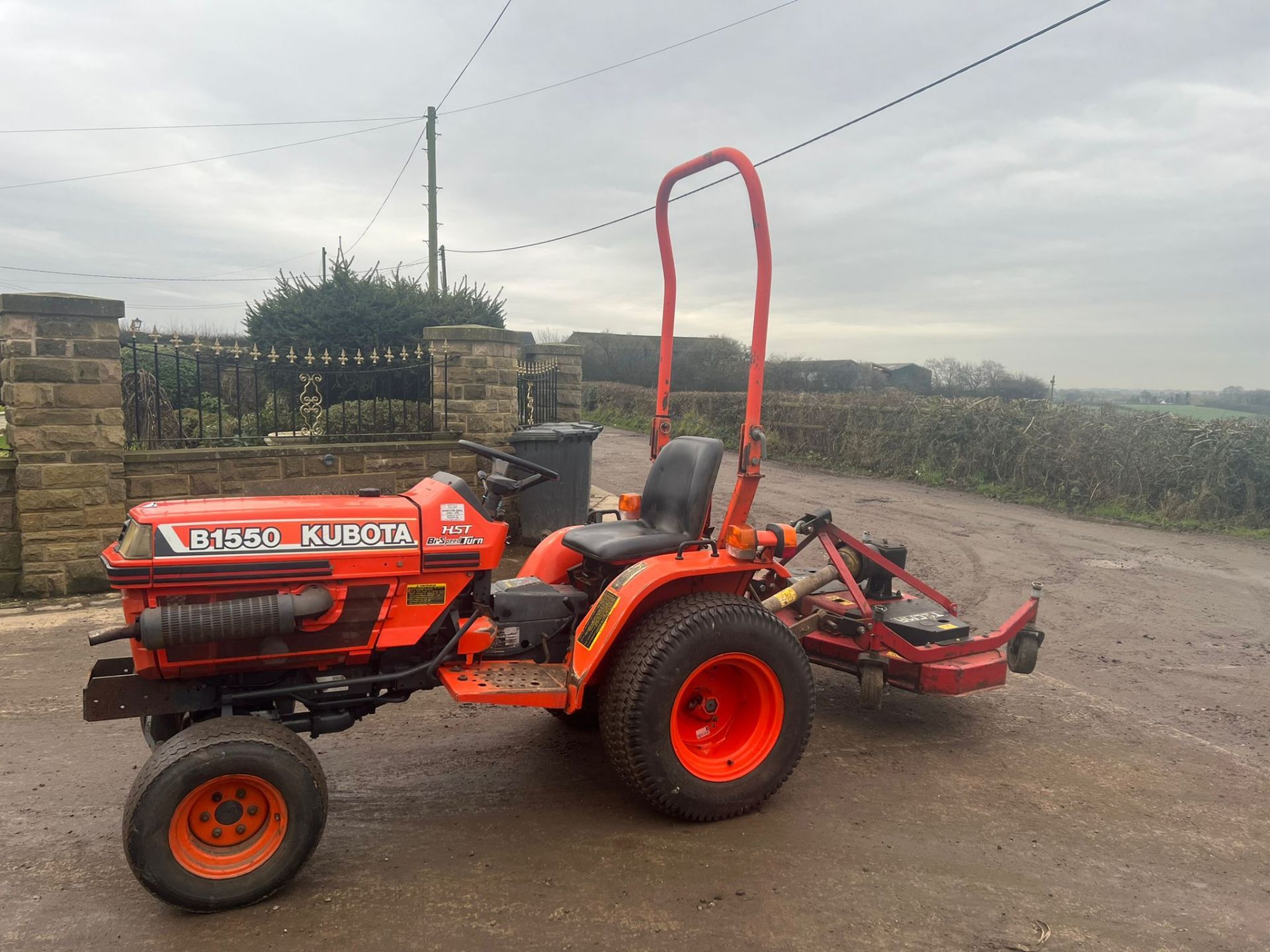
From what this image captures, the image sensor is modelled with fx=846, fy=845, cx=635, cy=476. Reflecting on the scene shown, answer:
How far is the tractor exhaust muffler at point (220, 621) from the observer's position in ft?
8.48

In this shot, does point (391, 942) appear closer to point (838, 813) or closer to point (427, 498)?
point (427, 498)

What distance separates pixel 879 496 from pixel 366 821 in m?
9.85

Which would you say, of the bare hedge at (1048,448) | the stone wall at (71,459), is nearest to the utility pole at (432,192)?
the bare hedge at (1048,448)

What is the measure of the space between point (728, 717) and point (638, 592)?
739 mm

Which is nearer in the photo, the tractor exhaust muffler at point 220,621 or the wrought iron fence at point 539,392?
the tractor exhaust muffler at point 220,621

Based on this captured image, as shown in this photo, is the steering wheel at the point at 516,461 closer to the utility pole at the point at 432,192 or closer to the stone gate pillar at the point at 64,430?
the stone gate pillar at the point at 64,430

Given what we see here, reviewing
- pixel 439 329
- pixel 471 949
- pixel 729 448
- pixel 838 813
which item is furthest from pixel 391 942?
pixel 729 448

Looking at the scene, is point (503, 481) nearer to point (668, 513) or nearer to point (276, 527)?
point (668, 513)

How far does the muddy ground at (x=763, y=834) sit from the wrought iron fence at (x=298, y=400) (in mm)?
2375

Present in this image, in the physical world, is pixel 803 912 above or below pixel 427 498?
below

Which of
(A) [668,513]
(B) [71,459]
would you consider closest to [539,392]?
(B) [71,459]

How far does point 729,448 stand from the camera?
17281mm

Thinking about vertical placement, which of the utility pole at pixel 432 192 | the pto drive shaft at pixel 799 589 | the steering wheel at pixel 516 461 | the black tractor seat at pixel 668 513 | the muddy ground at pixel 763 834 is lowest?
Result: the muddy ground at pixel 763 834

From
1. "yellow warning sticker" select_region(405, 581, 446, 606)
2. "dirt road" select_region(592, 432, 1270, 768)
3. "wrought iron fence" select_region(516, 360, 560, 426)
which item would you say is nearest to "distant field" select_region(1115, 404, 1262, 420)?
"dirt road" select_region(592, 432, 1270, 768)
